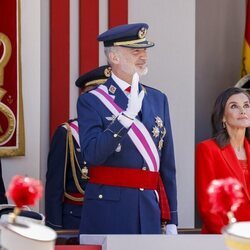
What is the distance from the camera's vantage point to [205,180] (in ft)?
16.4

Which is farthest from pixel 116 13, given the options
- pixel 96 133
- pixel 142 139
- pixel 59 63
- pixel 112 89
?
pixel 96 133

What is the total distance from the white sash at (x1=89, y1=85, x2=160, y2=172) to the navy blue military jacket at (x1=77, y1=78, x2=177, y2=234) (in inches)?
0.7

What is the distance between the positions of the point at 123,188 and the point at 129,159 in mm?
119

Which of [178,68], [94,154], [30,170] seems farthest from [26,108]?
[94,154]

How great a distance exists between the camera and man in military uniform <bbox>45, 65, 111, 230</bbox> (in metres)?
5.46

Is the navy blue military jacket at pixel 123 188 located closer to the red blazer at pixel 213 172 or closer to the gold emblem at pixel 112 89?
the gold emblem at pixel 112 89

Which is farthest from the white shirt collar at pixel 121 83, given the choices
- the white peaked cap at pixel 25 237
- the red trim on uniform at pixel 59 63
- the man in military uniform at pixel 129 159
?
the white peaked cap at pixel 25 237

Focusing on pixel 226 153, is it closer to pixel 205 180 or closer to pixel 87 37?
pixel 205 180

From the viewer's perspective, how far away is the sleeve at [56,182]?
17.9ft

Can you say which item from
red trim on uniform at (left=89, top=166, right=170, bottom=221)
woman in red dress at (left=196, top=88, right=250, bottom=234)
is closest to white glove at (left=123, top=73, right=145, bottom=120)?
red trim on uniform at (left=89, top=166, right=170, bottom=221)

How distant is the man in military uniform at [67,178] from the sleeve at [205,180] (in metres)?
0.66

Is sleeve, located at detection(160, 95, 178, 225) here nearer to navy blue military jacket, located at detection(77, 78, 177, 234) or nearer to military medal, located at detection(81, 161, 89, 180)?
navy blue military jacket, located at detection(77, 78, 177, 234)

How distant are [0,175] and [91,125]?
2.85 feet

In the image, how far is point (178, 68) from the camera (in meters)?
6.16
